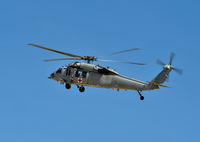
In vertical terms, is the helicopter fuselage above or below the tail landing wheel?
above

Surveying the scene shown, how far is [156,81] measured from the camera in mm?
58000

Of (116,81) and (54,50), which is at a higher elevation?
(54,50)

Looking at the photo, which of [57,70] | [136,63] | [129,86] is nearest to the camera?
[136,63]

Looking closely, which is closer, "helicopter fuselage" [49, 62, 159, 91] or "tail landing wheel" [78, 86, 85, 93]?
"helicopter fuselage" [49, 62, 159, 91]

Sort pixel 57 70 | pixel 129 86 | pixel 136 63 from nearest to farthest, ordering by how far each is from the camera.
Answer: pixel 136 63 < pixel 129 86 < pixel 57 70

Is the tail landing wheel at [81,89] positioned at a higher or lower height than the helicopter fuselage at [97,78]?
lower

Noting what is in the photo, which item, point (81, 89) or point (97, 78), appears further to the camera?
point (81, 89)

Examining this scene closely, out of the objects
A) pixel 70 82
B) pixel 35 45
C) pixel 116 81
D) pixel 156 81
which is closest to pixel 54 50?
pixel 35 45

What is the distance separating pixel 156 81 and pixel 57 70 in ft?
56.1

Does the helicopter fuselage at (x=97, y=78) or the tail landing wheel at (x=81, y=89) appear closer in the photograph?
the helicopter fuselage at (x=97, y=78)

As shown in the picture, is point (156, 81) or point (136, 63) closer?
point (136, 63)

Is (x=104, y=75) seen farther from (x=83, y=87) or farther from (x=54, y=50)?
(x=54, y=50)

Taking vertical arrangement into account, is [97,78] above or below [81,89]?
above

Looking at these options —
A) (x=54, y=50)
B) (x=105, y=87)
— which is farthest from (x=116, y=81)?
(x=54, y=50)
